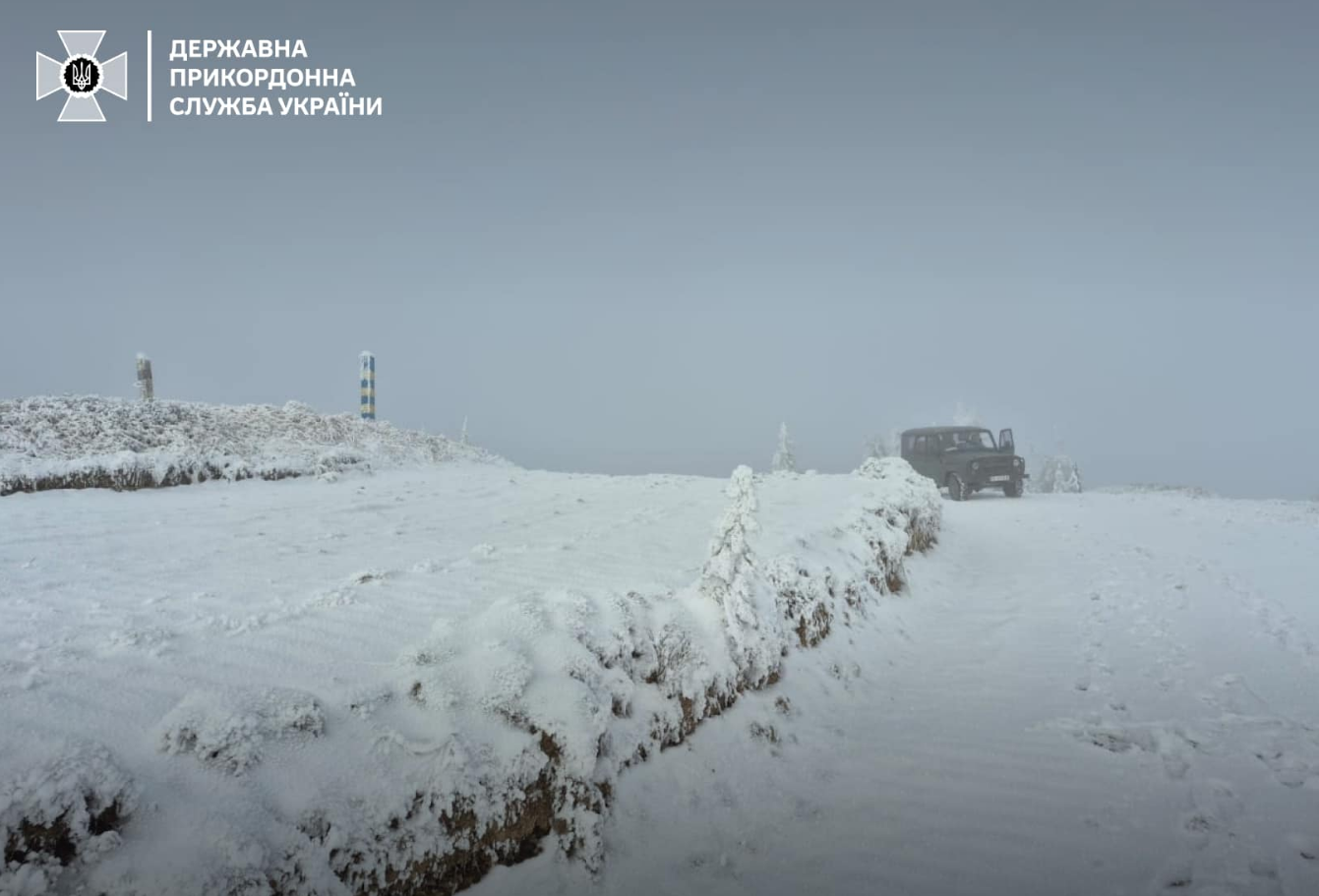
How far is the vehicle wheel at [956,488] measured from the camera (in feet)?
62.3

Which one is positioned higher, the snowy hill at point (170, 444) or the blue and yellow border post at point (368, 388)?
the blue and yellow border post at point (368, 388)

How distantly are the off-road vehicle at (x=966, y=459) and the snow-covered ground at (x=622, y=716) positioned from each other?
11758 millimetres

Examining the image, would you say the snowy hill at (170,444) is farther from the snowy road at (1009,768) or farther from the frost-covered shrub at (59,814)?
the snowy road at (1009,768)

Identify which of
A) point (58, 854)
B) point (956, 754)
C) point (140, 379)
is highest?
point (140, 379)

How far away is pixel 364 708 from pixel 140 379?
15752 millimetres

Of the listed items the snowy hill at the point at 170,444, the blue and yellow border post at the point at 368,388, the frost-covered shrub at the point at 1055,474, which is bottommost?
the frost-covered shrub at the point at 1055,474

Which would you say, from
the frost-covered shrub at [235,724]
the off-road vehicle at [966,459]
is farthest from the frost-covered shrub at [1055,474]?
the frost-covered shrub at [235,724]

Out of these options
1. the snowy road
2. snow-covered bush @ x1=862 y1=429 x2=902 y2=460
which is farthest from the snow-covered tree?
the snowy road

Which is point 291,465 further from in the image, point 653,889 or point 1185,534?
point 1185,534

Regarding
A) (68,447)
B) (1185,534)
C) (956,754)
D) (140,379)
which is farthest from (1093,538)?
(140,379)

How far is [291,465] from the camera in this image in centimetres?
1074

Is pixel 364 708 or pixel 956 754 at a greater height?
pixel 364 708

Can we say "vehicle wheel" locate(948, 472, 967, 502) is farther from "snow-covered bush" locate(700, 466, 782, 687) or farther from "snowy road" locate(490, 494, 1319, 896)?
"snow-covered bush" locate(700, 466, 782, 687)

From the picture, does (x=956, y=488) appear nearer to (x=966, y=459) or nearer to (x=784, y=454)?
(x=966, y=459)
